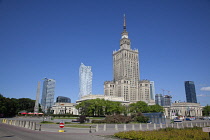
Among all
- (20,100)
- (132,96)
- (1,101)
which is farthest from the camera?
(132,96)

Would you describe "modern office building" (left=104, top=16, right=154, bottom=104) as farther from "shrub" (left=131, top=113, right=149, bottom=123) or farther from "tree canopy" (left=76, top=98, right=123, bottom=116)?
"shrub" (left=131, top=113, right=149, bottom=123)

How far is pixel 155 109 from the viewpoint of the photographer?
113 meters

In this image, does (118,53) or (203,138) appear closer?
(203,138)

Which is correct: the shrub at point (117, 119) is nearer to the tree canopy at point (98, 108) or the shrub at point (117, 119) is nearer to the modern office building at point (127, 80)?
the tree canopy at point (98, 108)

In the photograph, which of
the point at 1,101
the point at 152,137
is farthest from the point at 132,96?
the point at 152,137

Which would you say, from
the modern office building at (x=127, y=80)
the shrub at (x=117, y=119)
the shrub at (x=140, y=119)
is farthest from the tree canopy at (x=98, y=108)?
the modern office building at (x=127, y=80)

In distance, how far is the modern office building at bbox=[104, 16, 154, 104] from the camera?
156 m

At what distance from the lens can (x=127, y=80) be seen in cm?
15450

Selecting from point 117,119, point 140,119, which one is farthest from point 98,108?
point 117,119

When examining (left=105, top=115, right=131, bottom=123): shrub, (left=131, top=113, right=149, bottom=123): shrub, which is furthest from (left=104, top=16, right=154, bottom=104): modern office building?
Answer: (left=105, top=115, right=131, bottom=123): shrub

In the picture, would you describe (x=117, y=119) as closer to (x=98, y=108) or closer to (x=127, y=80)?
(x=98, y=108)

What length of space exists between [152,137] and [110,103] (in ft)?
294

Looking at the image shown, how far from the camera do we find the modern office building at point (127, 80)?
156 m

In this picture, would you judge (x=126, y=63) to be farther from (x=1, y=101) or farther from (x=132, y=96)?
(x=1, y=101)
